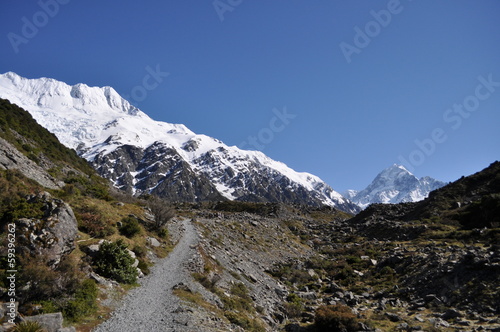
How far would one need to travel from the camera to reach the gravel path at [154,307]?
12586 millimetres

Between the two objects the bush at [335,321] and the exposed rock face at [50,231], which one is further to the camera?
the bush at [335,321]

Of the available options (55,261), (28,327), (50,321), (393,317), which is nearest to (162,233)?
(55,261)

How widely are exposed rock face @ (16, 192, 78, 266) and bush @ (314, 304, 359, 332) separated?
51.4ft

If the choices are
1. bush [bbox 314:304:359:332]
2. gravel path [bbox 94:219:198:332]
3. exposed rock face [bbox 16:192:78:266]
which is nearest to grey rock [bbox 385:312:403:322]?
bush [bbox 314:304:359:332]

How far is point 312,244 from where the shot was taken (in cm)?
5703

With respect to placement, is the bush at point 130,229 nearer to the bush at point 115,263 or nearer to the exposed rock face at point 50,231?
the bush at point 115,263

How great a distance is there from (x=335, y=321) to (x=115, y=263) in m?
14.3

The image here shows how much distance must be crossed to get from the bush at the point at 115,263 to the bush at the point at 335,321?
12.3 meters

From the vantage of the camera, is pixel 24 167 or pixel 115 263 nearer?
pixel 115 263

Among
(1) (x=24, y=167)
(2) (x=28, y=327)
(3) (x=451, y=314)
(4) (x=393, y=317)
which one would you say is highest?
(3) (x=451, y=314)

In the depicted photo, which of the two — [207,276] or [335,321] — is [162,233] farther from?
[335,321]

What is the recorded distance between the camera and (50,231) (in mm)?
14648

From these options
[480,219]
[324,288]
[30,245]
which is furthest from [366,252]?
[30,245]

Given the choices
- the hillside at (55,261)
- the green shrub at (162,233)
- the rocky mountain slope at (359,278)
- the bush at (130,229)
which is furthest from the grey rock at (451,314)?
the green shrub at (162,233)
